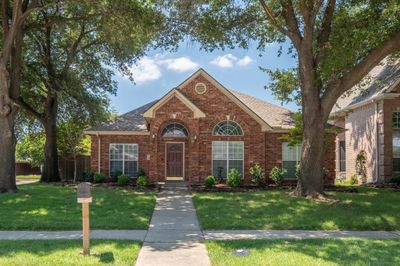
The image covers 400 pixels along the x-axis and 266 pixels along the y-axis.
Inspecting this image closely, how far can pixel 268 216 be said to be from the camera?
13703 mm

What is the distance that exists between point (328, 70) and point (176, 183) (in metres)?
11.0

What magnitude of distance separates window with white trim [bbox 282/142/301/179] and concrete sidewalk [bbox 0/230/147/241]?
15.4 m

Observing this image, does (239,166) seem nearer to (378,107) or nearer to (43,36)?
(378,107)

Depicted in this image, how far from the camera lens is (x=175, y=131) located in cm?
2564

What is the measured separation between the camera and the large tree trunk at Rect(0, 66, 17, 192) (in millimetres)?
19203

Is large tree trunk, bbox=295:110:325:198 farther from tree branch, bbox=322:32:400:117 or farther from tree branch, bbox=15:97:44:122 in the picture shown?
tree branch, bbox=15:97:44:122

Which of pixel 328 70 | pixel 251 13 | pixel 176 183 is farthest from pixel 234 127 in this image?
pixel 328 70

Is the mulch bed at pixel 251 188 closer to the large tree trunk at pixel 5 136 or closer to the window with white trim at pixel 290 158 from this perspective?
the window with white trim at pixel 290 158

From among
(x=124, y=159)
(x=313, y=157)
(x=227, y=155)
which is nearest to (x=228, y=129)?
(x=227, y=155)

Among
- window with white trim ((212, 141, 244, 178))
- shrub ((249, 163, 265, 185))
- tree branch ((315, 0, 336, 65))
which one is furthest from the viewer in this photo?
window with white trim ((212, 141, 244, 178))

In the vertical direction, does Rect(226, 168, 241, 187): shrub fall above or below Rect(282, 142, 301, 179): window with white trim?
below

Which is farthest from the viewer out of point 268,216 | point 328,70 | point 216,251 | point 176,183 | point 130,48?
point 176,183

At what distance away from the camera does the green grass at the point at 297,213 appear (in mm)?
12578

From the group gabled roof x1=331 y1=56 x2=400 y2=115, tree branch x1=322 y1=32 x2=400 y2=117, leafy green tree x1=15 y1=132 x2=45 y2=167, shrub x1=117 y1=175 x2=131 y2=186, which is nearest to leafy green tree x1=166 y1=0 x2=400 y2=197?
tree branch x1=322 y1=32 x2=400 y2=117
